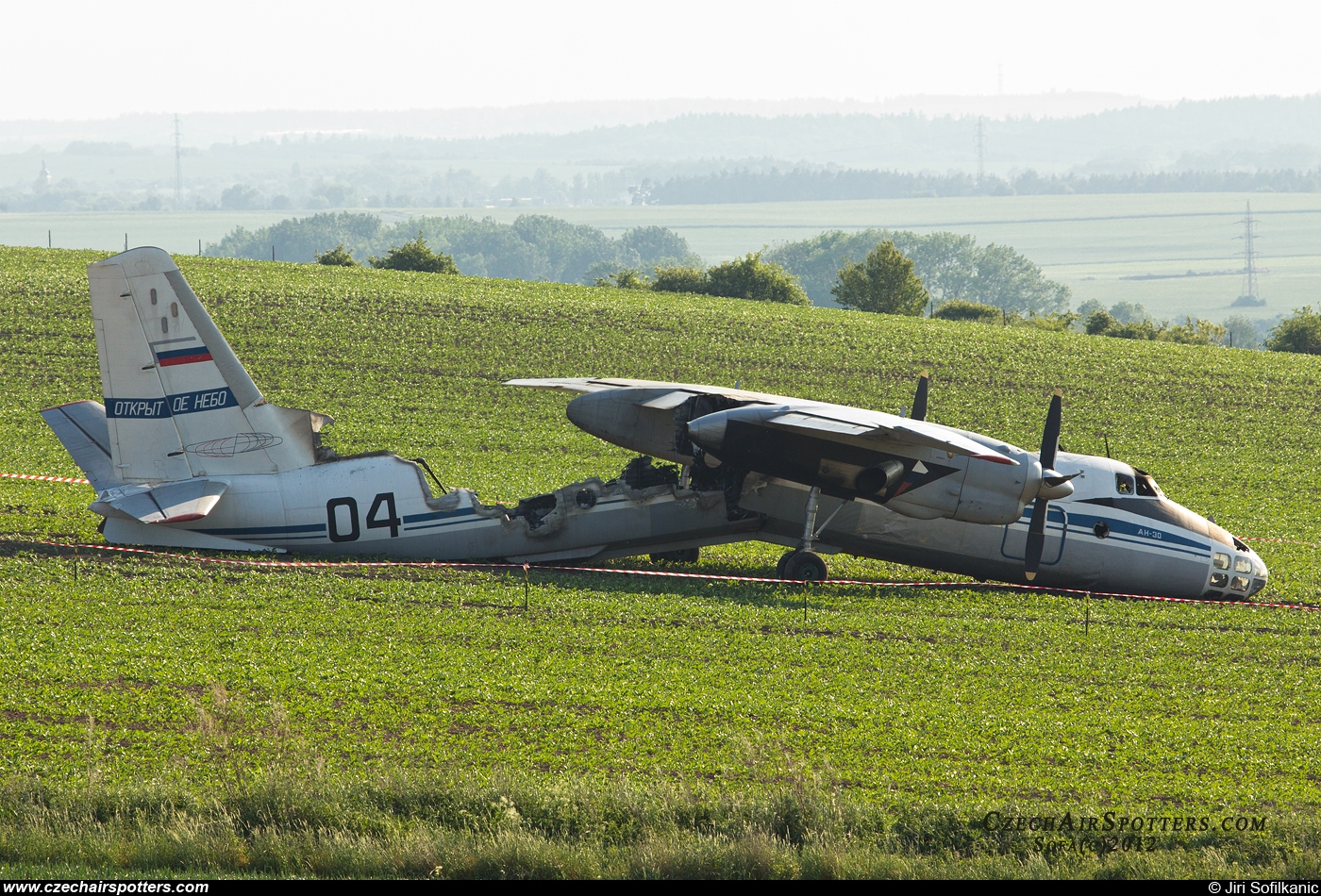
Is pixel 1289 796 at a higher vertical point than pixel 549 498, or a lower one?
lower

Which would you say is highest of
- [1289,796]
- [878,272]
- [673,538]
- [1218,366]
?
[878,272]

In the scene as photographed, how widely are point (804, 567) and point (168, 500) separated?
12.4 meters

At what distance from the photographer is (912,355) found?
161ft

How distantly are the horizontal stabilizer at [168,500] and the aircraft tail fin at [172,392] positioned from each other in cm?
34

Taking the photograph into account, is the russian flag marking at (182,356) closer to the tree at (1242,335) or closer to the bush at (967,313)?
the bush at (967,313)

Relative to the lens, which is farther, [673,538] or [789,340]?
[789,340]

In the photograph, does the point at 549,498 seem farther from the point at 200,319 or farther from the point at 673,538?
the point at 200,319

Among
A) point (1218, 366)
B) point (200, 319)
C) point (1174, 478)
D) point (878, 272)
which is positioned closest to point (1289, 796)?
point (200, 319)

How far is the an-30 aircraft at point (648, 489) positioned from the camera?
21.3m

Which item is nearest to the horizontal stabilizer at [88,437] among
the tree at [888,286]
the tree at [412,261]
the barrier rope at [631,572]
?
the barrier rope at [631,572]

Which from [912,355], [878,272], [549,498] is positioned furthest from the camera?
[878,272]

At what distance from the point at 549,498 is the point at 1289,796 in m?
14.4

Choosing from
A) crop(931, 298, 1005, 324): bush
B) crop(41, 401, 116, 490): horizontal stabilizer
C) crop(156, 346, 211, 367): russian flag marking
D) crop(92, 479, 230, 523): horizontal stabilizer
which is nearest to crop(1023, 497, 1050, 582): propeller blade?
crop(92, 479, 230, 523): horizontal stabilizer

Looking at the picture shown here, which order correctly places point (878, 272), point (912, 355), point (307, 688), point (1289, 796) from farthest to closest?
1. point (878, 272)
2. point (912, 355)
3. point (307, 688)
4. point (1289, 796)
